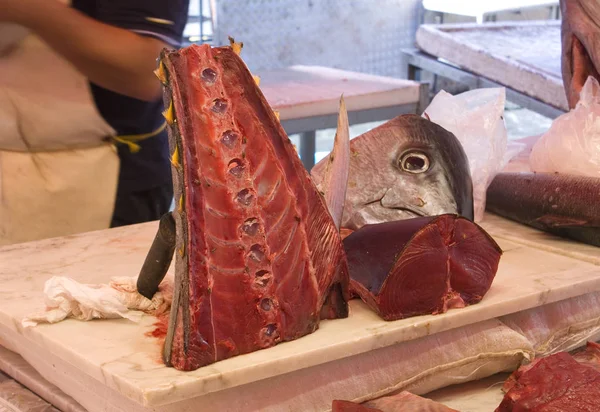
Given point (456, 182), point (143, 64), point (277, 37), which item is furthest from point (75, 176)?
point (277, 37)

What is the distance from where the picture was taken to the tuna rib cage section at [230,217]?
5.20 feet

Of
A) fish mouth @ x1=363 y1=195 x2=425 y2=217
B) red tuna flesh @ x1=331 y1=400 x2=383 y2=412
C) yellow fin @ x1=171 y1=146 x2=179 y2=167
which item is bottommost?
red tuna flesh @ x1=331 y1=400 x2=383 y2=412

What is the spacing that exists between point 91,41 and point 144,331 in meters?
1.13

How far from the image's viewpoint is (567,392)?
160 centimetres

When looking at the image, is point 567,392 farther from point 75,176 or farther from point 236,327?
point 75,176

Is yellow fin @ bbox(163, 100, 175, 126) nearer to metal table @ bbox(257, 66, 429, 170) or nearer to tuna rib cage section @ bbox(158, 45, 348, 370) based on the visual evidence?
tuna rib cage section @ bbox(158, 45, 348, 370)

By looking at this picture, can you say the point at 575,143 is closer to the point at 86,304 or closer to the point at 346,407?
the point at 346,407

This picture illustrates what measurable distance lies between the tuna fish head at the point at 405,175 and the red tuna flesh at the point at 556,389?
28.9 inches

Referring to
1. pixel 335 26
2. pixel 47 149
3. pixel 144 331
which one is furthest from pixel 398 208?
pixel 335 26

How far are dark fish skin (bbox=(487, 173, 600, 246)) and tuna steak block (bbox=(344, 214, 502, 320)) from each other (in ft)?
2.30

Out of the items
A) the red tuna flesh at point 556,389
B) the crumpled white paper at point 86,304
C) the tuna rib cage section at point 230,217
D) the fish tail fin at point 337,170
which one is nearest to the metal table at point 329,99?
the fish tail fin at point 337,170

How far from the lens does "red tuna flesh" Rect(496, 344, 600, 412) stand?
1572mm

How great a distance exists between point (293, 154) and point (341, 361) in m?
0.44

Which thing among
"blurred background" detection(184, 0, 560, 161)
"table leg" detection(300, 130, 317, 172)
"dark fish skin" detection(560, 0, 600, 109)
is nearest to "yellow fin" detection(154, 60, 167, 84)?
"dark fish skin" detection(560, 0, 600, 109)
